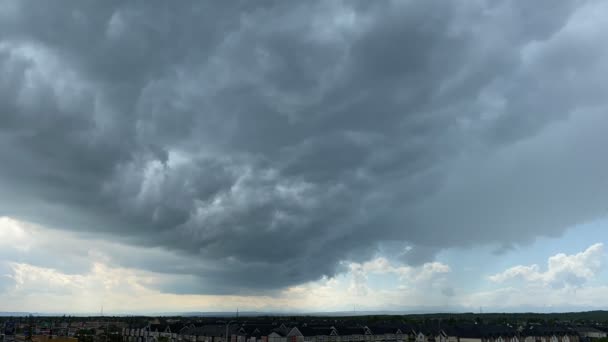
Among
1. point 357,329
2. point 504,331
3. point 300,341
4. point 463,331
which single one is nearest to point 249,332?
point 300,341

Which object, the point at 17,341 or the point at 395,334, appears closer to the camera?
the point at 17,341

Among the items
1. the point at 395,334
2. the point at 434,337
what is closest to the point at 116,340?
the point at 395,334

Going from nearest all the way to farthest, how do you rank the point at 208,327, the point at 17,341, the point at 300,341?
the point at 300,341, the point at 17,341, the point at 208,327

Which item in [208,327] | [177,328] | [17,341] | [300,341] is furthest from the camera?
[177,328]

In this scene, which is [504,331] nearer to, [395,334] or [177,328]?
[395,334]

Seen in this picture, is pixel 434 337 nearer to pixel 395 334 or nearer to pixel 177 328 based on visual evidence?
pixel 395 334

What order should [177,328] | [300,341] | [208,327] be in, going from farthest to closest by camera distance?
[177,328], [208,327], [300,341]
